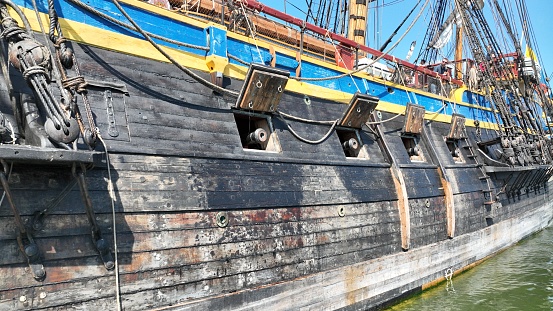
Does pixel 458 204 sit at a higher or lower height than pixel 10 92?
lower

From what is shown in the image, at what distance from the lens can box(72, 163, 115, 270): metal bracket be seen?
4.08m

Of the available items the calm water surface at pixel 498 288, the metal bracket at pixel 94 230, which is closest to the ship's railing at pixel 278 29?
the metal bracket at pixel 94 230

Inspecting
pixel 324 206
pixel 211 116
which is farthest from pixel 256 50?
pixel 324 206

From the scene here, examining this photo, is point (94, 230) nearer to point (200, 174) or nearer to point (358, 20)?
point (200, 174)

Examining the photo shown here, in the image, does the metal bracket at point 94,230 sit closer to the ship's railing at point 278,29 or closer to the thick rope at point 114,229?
the thick rope at point 114,229

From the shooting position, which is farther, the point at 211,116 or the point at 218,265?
the point at 211,116

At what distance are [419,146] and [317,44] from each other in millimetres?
4018

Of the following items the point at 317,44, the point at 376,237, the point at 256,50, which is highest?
the point at 317,44

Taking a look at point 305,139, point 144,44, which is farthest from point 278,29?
point 144,44

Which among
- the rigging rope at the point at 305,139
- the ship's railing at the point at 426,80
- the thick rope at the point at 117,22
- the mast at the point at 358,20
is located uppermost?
the mast at the point at 358,20

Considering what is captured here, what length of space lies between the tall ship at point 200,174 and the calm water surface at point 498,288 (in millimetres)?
480

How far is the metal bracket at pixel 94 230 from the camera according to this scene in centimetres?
408

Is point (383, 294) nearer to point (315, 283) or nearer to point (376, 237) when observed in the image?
point (376, 237)

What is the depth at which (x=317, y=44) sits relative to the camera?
11.6 meters
